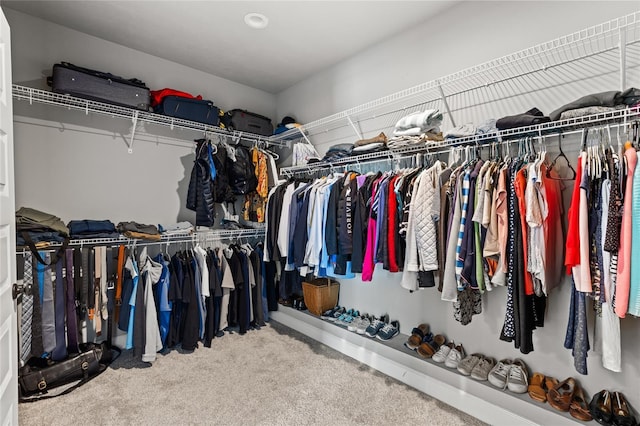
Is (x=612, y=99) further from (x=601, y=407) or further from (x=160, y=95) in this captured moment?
(x=160, y=95)

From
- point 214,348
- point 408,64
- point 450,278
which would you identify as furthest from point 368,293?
point 408,64

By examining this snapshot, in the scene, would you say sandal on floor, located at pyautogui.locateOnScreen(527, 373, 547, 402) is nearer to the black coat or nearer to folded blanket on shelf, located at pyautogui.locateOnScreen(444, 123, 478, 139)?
folded blanket on shelf, located at pyautogui.locateOnScreen(444, 123, 478, 139)

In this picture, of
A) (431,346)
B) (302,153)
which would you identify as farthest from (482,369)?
(302,153)

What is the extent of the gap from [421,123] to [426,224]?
72cm

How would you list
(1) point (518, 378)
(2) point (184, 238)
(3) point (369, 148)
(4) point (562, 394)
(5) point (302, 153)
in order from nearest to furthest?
1. (4) point (562, 394)
2. (1) point (518, 378)
3. (3) point (369, 148)
4. (2) point (184, 238)
5. (5) point (302, 153)

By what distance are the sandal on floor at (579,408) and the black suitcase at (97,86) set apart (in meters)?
3.57

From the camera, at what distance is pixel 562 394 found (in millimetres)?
1647

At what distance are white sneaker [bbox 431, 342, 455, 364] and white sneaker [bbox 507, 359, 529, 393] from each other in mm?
376

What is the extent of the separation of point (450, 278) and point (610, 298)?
645 mm

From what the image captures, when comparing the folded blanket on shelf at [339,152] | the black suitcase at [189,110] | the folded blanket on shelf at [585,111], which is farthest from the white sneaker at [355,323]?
the black suitcase at [189,110]

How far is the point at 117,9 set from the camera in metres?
2.32

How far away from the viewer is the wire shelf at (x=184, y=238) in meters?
2.36

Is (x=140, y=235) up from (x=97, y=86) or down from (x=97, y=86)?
down

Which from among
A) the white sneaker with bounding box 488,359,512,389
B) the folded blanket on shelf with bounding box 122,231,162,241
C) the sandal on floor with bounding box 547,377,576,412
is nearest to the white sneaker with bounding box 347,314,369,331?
the white sneaker with bounding box 488,359,512,389
